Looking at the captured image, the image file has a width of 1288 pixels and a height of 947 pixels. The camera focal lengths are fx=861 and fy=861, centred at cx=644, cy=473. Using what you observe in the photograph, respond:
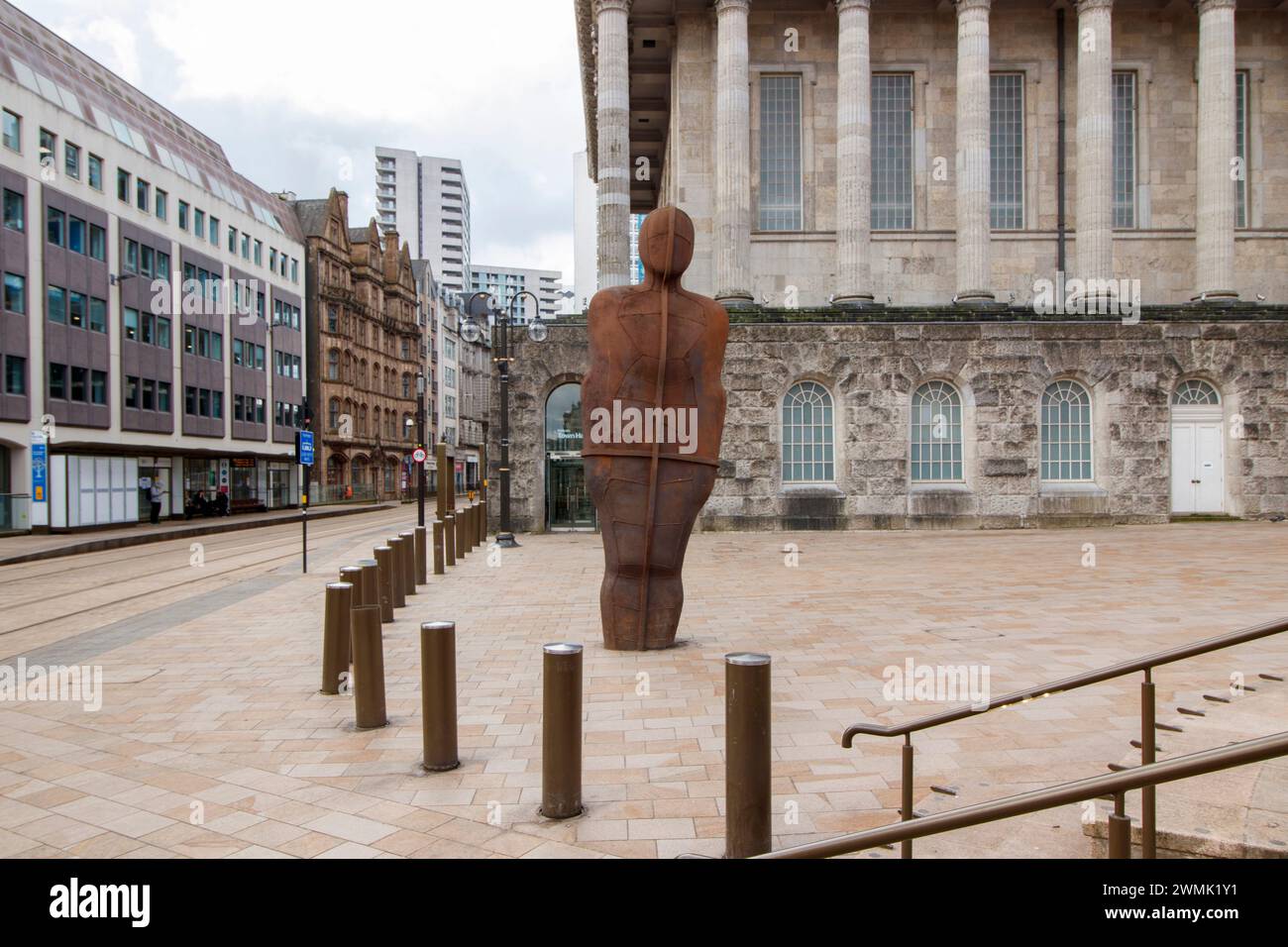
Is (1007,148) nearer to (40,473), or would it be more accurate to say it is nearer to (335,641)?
(335,641)

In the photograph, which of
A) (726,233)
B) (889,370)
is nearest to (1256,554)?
(889,370)

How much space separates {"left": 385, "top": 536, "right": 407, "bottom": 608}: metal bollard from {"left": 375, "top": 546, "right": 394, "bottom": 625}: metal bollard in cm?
31

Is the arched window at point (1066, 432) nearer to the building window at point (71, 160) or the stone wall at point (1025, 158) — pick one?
the stone wall at point (1025, 158)

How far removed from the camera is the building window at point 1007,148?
2839cm

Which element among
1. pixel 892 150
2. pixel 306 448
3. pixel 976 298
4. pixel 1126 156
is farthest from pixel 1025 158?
pixel 306 448

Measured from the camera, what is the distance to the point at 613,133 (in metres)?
26.0

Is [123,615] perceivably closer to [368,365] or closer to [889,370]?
[889,370]

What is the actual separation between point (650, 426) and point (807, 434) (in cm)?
1603

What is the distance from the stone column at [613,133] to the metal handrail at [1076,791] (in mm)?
24526

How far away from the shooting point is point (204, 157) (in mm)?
44781

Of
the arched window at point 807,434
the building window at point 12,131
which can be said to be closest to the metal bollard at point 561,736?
the arched window at point 807,434

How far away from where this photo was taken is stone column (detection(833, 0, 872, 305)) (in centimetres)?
2553

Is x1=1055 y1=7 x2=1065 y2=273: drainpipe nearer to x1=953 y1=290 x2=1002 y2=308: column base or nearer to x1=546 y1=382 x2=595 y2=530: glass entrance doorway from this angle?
x1=953 y1=290 x2=1002 y2=308: column base
